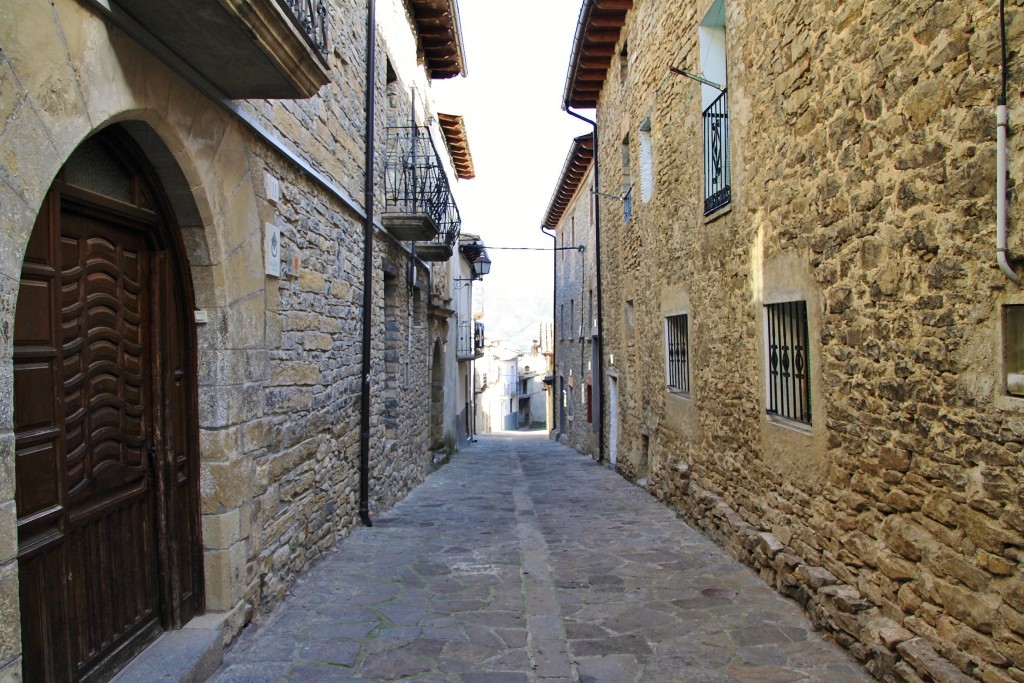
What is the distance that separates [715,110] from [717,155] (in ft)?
1.67

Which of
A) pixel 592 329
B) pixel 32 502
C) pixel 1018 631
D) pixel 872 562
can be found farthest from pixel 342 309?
pixel 592 329

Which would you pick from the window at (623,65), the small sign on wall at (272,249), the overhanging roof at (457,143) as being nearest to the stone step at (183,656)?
the small sign on wall at (272,249)

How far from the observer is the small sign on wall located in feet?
15.0

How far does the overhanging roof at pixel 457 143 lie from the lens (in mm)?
15797

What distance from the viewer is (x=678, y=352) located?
858 cm

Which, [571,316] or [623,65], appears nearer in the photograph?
[623,65]

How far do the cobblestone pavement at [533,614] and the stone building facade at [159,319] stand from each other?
48cm

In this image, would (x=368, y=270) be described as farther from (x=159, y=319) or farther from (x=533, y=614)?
(x=533, y=614)

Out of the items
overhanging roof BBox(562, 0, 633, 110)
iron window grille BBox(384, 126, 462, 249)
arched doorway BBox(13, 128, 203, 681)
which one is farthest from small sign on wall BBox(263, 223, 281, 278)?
overhanging roof BBox(562, 0, 633, 110)

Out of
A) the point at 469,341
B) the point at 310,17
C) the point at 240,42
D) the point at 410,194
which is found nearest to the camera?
the point at 240,42

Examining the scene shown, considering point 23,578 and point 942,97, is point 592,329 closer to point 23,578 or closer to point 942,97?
point 942,97

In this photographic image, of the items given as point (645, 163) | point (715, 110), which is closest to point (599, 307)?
Answer: point (645, 163)

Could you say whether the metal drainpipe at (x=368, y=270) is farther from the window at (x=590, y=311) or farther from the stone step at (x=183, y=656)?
the window at (x=590, y=311)

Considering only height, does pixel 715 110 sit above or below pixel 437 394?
above
